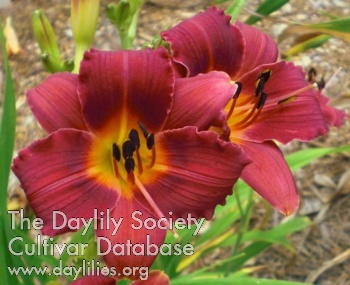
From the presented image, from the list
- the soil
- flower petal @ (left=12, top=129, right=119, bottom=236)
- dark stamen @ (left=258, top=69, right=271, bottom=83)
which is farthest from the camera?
the soil

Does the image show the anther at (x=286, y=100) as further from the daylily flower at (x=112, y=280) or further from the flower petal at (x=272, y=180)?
the daylily flower at (x=112, y=280)

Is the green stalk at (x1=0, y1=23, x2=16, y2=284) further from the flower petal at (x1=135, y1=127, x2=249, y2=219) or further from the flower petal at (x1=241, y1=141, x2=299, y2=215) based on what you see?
the flower petal at (x1=241, y1=141, x2=299, y2=215)

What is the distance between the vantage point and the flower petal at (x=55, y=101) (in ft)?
2.12

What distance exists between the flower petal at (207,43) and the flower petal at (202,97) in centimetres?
3

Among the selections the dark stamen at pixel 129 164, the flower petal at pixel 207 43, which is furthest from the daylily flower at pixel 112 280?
the flower petal at pixel 207 43

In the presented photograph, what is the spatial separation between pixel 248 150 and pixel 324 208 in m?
0.99

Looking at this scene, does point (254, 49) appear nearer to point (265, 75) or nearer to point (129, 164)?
point (265, 75)

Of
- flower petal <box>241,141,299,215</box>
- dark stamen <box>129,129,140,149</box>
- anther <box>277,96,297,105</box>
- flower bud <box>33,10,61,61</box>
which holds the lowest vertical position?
flower petal <box>241,141,299,215</box>

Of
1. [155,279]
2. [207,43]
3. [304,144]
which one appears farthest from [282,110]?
[304,144]

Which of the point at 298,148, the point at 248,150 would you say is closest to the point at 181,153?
the point at 248,150

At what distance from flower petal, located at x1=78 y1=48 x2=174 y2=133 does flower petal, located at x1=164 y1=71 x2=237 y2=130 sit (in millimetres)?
15

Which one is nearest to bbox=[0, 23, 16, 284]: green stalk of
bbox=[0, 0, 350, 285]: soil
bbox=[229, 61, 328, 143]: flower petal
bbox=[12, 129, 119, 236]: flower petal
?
bbox=[12, 129, 119, 236]: flower petal

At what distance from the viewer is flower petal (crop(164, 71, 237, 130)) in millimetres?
661

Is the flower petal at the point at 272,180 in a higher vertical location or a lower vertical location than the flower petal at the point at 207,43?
lower
